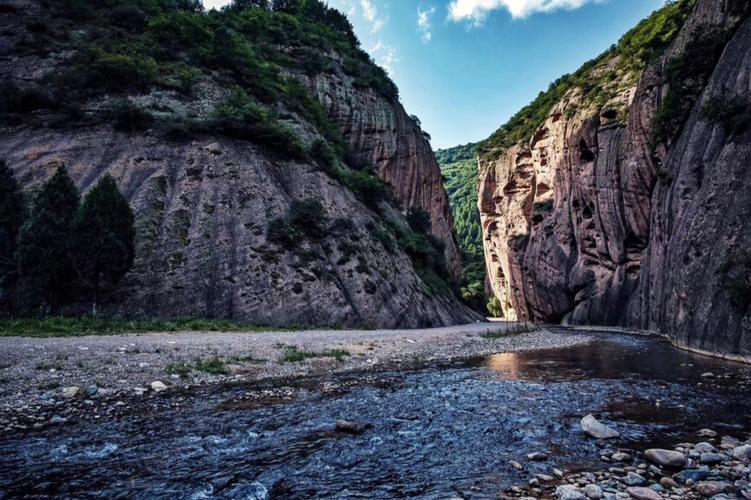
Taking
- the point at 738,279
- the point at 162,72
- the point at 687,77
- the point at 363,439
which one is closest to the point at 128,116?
the point at 162,72

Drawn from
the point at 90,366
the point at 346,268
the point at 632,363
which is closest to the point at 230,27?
the point at 346,268

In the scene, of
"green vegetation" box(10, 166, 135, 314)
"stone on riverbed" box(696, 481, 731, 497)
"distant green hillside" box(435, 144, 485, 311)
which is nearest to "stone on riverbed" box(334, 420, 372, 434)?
"stone on riverbed" box(696, 481, 731, 497)

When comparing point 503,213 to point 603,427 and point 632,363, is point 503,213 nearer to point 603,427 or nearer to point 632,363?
point 632,363

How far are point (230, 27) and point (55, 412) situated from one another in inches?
2372

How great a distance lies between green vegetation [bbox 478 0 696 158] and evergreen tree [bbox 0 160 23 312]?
49464 millimetres

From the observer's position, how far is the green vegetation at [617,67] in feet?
121

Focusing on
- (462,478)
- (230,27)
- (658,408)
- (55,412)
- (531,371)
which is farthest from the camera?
(230,27)

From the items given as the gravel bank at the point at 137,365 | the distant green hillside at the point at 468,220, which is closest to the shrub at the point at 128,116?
the gravel bank at the point at 137,365

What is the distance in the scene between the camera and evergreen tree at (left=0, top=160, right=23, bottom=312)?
67.9 ft

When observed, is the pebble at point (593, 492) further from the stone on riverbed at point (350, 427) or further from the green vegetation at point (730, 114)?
the green vegetation at point (730, 114)

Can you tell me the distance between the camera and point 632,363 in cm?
1402

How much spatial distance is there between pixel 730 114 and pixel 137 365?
1018 inches

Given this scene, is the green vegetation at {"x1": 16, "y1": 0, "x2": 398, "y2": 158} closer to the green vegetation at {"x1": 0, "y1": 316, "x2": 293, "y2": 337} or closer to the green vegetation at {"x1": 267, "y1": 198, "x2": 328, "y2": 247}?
the green vegetation at {"x1": 267, "y1": 198, "x2": 328, "y2": 247}

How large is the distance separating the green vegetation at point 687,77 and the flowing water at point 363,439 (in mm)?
24149
